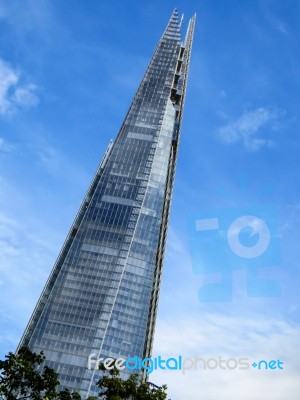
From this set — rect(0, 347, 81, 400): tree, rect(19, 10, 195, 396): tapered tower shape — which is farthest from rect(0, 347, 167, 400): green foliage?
rect(19, 10, 195, 396): tapered tower shape

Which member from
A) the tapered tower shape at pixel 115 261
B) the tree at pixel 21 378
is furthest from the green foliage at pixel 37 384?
the tapered tower shape at pixel 115 261

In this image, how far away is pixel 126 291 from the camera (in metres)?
140

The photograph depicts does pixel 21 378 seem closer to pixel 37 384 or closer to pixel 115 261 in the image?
pixel 37 384

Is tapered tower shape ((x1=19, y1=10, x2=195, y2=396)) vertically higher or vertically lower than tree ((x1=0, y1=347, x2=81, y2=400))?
higher

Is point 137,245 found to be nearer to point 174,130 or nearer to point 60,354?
point 60,354

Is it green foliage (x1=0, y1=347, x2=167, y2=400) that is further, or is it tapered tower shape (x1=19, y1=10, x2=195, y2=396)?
tapered tower shape (x1=19, y1=10, x2=195, y2=396)

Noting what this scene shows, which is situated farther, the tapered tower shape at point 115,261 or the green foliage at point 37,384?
the tapered tower shape at point 115,261

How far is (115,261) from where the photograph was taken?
14425cm

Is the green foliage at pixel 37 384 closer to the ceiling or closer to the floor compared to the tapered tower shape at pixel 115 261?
closer to the floor

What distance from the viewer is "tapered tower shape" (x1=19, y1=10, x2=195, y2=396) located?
425ft

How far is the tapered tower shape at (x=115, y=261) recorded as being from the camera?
12962 cm

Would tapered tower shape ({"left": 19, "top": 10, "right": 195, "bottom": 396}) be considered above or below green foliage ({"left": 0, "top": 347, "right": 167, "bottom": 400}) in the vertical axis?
above

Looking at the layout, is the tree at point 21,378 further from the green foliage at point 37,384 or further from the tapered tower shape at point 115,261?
the tapered tower shape at point 115,261

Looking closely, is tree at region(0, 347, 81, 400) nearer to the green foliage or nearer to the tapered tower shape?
the green foliage
